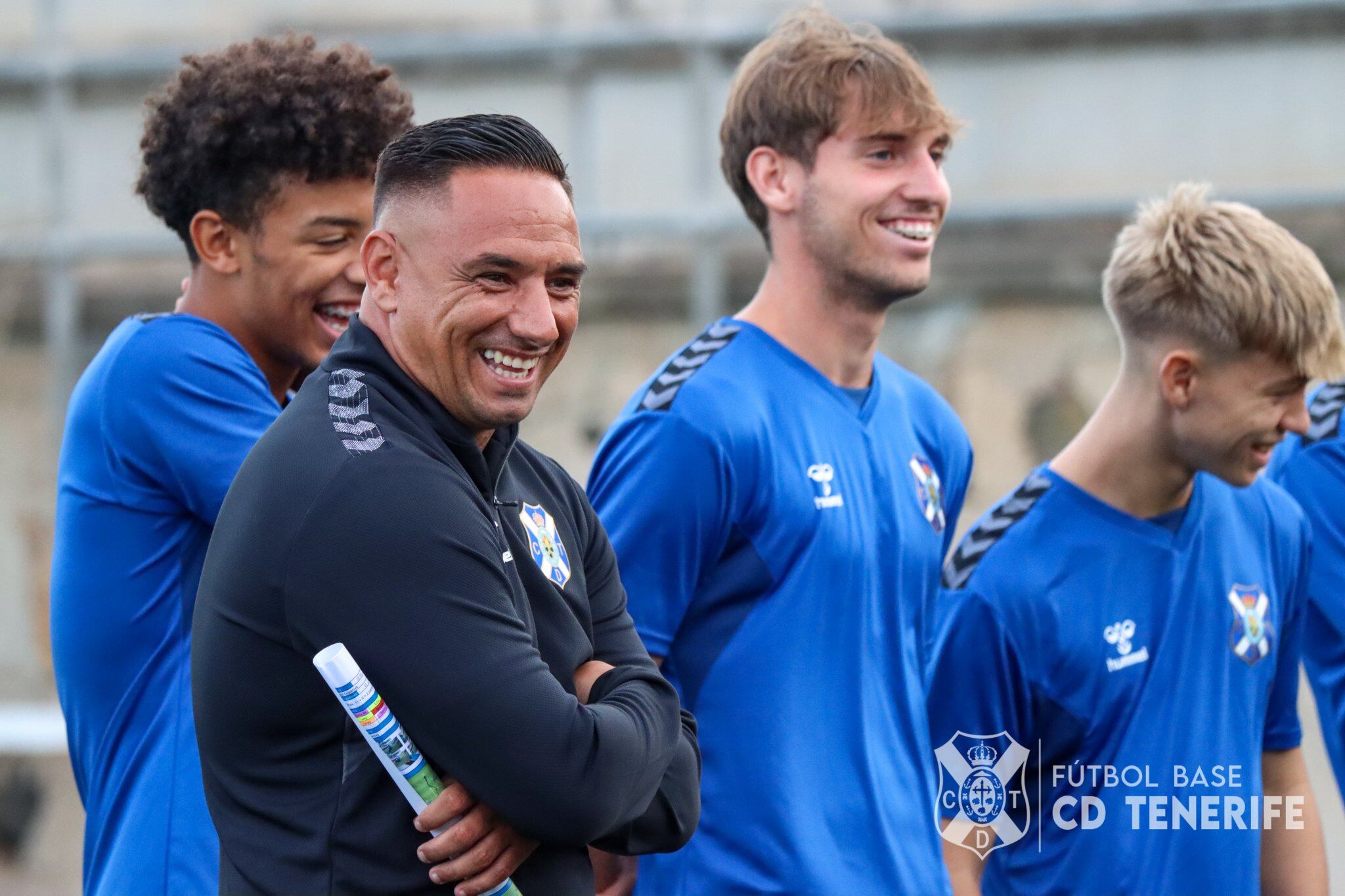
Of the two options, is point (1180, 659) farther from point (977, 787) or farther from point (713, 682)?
point (713, 682)

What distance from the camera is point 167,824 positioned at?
2.41m

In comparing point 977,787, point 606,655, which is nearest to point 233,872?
point 606,655

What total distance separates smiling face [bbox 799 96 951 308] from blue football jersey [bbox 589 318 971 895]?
1.10 feet

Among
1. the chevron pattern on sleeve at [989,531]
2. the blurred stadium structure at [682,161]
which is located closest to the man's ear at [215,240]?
the chevron pattern on sleeve at [989,531]

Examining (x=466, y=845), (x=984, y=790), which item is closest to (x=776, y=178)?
(x=984, y=790)

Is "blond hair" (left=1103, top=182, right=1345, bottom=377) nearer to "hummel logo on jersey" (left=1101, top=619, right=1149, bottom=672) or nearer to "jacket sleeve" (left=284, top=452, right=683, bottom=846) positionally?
"hummel logo on jersey" (left=1101, top=619, right=1149, bottom=672)

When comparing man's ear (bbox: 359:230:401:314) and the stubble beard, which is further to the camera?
the stubble beard

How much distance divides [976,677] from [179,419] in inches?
62.1

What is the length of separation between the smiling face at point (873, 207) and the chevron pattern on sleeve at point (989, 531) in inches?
19.0

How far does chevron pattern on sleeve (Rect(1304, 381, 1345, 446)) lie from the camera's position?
3.63 meters

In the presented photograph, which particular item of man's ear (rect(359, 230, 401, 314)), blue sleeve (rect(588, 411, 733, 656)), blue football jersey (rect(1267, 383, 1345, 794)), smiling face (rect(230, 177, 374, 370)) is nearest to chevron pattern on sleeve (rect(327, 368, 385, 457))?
man's ear (rect(359, 230, 401, 314))

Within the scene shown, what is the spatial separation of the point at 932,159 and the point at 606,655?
1.60 m

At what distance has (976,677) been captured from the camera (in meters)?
3.03

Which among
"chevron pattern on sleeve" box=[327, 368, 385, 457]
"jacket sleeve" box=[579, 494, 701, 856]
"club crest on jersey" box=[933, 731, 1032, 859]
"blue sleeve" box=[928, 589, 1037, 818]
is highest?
"chevron pattern on sleeve" box=[327, 368, 385, 457]
